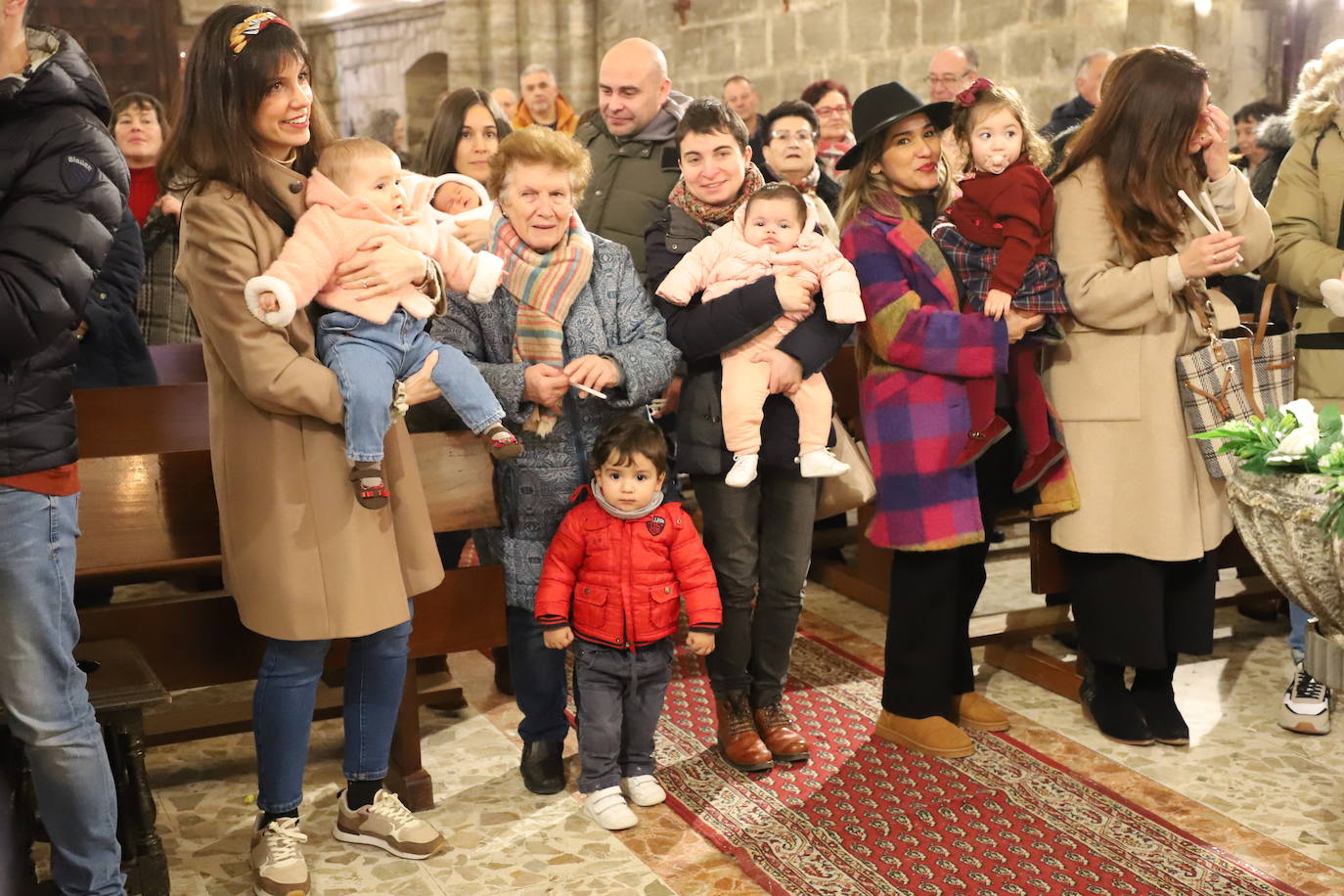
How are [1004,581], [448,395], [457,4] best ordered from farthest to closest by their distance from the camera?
[457,4] < [1004,581] < [448,395]

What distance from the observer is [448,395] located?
9.62ft

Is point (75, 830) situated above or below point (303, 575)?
below

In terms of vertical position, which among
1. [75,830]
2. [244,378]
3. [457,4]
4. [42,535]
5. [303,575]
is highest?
[457,4]

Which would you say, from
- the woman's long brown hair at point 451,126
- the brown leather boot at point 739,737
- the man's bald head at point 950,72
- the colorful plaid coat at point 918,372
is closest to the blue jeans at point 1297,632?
the colorful plaid coat at point 918,372

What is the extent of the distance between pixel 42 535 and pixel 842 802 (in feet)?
6.43

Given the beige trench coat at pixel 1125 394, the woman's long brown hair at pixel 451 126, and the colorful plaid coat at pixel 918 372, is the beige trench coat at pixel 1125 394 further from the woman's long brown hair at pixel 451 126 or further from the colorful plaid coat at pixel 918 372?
the woman's long brown hair at pixel 451 126

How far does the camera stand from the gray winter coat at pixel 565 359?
10.8 ft

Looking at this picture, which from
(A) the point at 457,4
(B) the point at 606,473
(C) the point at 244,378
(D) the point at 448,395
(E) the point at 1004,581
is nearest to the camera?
(C) the point at 244,378

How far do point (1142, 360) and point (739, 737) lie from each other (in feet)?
4.69

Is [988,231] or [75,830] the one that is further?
[988,231]

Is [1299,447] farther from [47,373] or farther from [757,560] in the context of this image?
[47,373]

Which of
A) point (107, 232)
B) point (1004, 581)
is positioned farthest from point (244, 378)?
point (1004, 581)

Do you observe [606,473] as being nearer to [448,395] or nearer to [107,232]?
[448,395]

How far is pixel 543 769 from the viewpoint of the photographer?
348 cm
